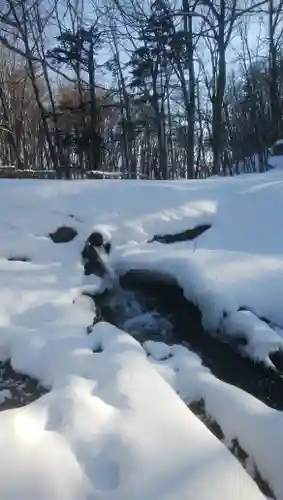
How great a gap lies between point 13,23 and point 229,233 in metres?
15.2

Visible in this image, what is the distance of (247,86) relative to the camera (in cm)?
2603

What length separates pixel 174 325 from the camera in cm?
414

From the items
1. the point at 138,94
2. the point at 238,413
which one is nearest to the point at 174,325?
the point at 238,413

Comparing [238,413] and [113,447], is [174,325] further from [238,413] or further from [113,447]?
[113,447]

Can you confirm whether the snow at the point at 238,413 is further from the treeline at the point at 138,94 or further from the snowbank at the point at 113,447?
the treeline at the point at 138,94

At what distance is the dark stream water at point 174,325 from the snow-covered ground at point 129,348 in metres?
0.12

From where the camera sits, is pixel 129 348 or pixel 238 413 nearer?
pixel 238 413

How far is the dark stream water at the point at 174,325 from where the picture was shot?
3.29 metres

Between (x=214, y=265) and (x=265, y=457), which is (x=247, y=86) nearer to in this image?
(x=214, y=265)

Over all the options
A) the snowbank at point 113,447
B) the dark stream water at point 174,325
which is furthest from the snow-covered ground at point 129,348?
the dark stream water at point 174,325

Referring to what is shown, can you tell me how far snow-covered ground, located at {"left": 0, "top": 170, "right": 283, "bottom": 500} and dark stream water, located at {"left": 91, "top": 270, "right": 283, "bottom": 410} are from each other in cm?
12

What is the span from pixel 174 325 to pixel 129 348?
927 mm

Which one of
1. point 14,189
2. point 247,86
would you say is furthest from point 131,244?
point 247,86

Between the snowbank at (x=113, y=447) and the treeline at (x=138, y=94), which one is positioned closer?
the snowbank at (x=113, y=447)
